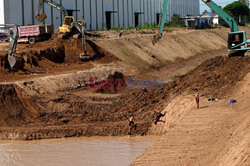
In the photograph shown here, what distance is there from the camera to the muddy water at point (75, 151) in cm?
Answer: 1485

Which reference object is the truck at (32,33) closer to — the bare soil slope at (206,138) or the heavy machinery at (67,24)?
Result: the heavy machinery at (67,24)

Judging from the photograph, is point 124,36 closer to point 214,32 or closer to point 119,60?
point 119,60

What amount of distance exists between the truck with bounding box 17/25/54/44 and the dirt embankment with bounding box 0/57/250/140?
1088 centimetres

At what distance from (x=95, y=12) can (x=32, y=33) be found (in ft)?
47.0

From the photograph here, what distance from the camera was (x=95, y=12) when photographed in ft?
154

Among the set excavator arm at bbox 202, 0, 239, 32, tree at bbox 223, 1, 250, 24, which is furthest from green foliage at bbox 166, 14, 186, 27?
excavator arm at bbox 202, 0, 239, 32

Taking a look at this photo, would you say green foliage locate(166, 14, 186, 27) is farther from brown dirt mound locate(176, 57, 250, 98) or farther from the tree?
brown dirt mound locate(176, 57, 250, 98)

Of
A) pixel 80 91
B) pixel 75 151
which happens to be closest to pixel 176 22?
pixel 80 91

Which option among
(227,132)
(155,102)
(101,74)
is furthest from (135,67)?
(227,132)

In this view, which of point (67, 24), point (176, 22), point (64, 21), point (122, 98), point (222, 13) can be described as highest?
point (176, 22)

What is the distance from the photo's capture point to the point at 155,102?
821 inches

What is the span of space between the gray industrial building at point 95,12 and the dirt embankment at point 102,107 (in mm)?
13085

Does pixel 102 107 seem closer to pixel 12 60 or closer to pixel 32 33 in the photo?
pixel 12 60

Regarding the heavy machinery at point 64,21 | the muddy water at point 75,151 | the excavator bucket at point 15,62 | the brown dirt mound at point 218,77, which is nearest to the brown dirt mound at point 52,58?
the excavator bucket at point 15,62
